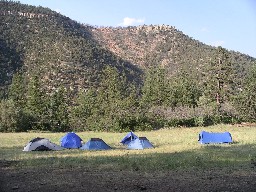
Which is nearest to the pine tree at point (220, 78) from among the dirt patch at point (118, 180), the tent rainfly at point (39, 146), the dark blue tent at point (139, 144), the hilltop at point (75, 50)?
the hilltop at point (75, 50)

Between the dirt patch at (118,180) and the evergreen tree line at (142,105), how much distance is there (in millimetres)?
32316

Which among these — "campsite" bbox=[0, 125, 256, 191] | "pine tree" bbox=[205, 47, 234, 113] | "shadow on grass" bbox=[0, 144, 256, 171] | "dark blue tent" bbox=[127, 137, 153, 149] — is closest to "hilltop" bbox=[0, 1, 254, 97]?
"pine tree" bbox=[205, 47, 234, 113]

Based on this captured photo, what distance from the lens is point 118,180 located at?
1445cm

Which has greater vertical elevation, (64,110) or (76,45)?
(76,45)

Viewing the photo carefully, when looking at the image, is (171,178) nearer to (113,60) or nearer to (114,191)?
(114,191)

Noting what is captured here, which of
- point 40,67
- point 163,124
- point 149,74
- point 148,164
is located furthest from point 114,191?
point 40,67

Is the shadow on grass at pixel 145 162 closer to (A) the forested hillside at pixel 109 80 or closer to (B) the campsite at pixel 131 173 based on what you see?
(B) the campsite at pixel 131 173

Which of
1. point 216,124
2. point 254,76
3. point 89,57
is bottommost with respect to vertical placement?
point 216,124

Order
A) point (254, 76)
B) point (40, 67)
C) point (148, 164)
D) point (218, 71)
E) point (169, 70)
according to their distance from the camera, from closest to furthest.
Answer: point (148, 164) → point (254, 76) → point (218, 71) → point (40, 67) → point (169, 70)

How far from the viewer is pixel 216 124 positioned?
2099 inches

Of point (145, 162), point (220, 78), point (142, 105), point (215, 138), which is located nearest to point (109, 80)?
point (142, 105)

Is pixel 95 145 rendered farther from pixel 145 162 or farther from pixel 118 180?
pixel 118 180

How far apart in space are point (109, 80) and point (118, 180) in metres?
46.7

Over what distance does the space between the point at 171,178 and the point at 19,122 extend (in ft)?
127
